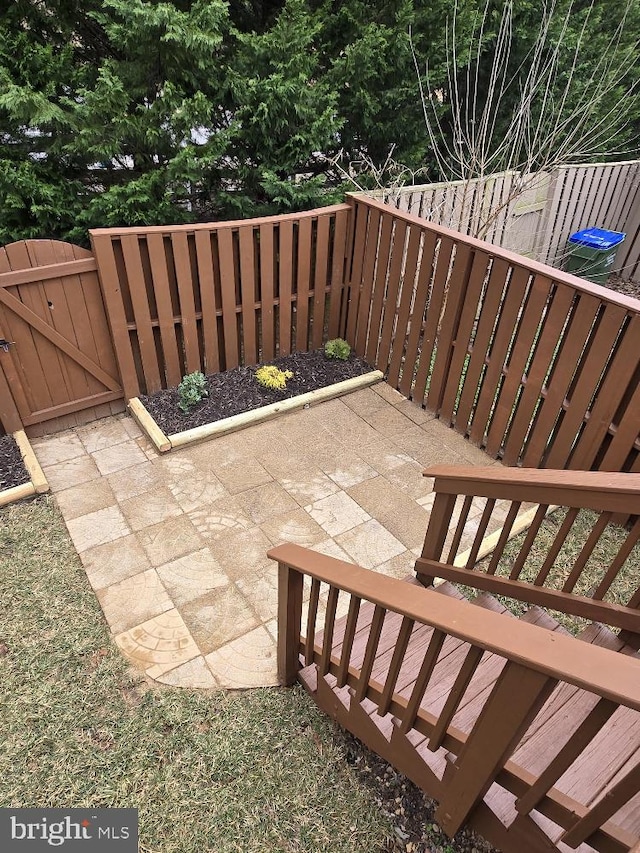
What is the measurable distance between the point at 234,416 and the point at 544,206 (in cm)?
544

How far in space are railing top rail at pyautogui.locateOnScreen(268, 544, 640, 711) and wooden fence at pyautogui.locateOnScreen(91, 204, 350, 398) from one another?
3354 millimetres

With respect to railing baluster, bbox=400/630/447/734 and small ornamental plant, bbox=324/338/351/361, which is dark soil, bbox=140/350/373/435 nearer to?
small ornamental plant, bbox=324/338/351/361

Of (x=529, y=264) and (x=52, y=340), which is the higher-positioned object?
(x=529, y=264)

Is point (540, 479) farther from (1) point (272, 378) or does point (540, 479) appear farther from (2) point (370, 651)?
(1) point (272, 378)

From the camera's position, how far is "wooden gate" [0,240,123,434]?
12.6 feet

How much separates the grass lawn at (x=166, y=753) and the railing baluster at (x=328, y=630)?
0.45m

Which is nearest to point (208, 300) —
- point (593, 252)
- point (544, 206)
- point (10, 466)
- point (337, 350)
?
point (337, 350)

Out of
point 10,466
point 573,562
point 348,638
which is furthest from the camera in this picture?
point 10,466

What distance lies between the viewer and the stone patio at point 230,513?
2990mm

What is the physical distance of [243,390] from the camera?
485cm

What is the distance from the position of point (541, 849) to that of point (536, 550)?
2.16 meters

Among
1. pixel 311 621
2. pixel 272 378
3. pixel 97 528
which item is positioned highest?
pixel 311 621

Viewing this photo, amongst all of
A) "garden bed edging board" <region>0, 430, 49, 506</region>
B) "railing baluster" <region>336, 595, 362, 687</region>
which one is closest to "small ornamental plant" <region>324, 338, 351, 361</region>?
"garden bed edging board" <region>0, 430, 49, 506</region>

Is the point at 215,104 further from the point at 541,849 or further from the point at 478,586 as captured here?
the point at 541,849
